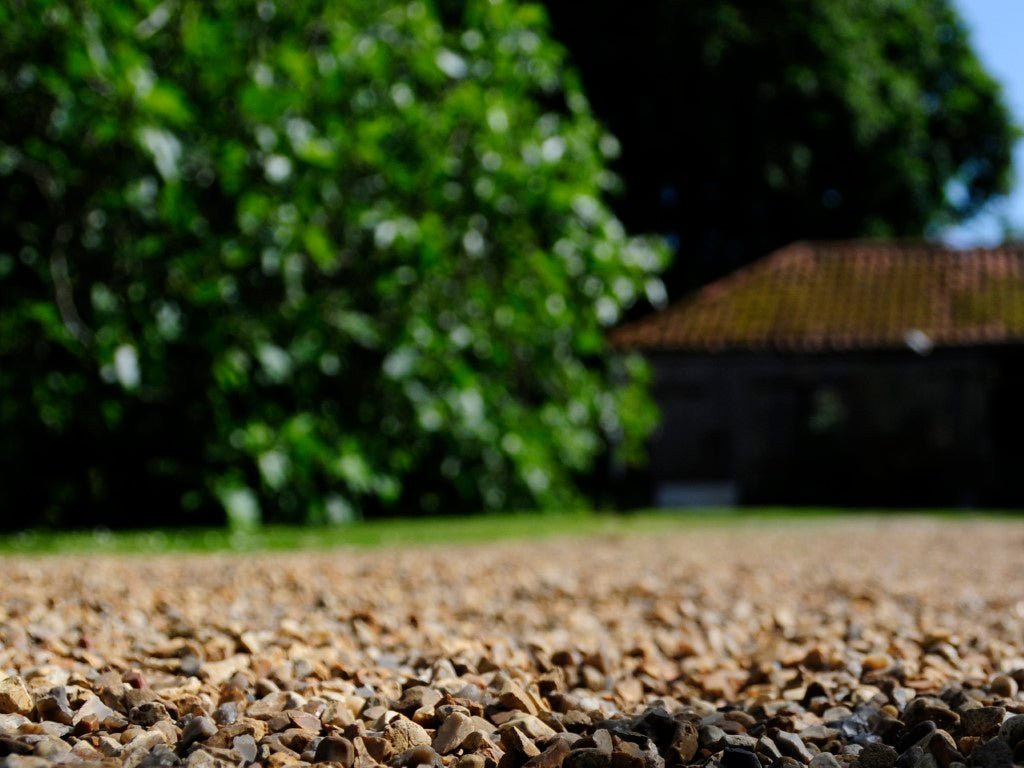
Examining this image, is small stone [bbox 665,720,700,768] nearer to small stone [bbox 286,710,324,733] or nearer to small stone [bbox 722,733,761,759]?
small stone [bbox 722,733,761,759]

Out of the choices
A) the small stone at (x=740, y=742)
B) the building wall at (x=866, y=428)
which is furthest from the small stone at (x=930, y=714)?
the building wall at (x=866, y=428)

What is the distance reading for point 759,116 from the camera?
20266 mm

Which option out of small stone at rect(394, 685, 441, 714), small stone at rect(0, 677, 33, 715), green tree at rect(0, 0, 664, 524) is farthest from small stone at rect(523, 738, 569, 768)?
green tree at rect(0, 0, 664, 524)

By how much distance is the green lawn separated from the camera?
297 inches

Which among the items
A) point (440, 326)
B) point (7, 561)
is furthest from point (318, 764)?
point (440, 326)

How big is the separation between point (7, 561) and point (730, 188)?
16.7 m

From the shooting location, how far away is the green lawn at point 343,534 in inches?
297

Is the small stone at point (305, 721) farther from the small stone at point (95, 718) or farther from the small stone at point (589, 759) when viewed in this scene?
the small stone at point (589, 759)

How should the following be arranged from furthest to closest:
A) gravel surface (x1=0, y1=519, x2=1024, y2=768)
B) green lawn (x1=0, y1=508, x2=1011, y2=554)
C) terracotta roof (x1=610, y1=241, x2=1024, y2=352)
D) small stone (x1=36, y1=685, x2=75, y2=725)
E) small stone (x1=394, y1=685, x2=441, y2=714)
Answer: terracotta roof (x1=610, y1=241, x2=1024, y2=352), green lawn (x1=0, y1=508, x2=1011, y2=554), small stone (x1=394, y1=685, x2=441, y2=714), small stone (x1=36, y1=685, x2=75, y2=725), gravel surface (x1=0, y1=519, x2=1024, y2=768)

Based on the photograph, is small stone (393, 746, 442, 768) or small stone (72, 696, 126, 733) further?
small stone (72, 696, 126, 733)

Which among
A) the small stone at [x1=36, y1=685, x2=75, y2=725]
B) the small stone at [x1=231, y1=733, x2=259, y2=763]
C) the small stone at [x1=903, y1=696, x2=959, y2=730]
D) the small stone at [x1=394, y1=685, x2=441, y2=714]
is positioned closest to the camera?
the small stone at [x1=231, y1=733, x2=259, y2=763]

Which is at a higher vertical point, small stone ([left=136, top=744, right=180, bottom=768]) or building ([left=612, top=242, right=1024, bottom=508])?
building ([left=612, top=242, right=1024, bottom=508])

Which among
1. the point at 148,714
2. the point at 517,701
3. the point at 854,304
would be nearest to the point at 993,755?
the point at 517,701

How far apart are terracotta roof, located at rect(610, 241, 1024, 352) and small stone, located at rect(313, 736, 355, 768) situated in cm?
1599
